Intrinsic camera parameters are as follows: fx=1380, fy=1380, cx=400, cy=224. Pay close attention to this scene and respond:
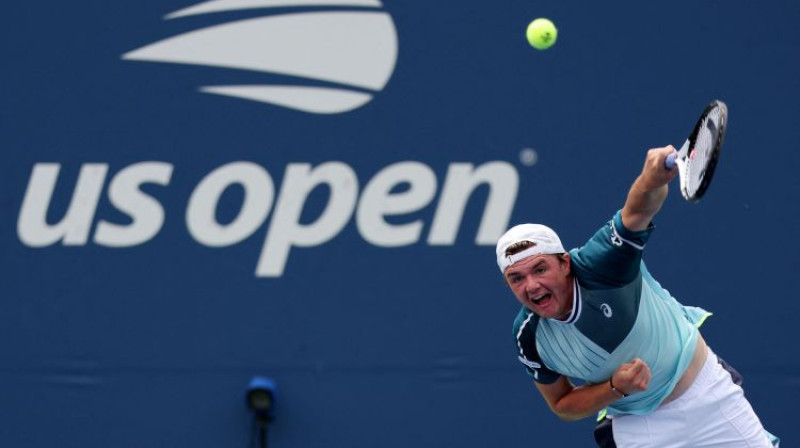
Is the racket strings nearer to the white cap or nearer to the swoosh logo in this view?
the white cap

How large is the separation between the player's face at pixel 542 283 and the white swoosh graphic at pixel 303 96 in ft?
5.77

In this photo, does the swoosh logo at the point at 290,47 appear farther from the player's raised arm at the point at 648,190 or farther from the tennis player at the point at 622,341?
the player's raised arm at the point at 648,190

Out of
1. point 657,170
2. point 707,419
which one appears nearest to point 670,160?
point 657,170

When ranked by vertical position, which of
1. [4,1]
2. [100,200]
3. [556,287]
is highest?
[4,1]

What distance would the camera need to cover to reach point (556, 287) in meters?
3.87

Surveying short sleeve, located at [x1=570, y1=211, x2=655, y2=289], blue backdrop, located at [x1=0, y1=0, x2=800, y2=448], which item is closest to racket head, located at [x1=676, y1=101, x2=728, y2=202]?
short sleeve, located at [x1=570, y1=211, x2=655, y2=289]

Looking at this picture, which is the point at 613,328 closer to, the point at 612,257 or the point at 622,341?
the point at 622,341

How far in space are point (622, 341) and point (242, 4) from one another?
91.1 inches

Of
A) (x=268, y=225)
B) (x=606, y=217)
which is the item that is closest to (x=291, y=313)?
(x=268, y=225)

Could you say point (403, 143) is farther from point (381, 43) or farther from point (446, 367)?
Answer: point (446, 367)

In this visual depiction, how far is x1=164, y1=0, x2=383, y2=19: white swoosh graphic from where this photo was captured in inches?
Result: 216

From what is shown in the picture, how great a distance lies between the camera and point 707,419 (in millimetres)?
4117

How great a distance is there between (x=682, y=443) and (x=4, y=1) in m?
3.18

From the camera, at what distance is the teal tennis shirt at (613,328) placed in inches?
151
